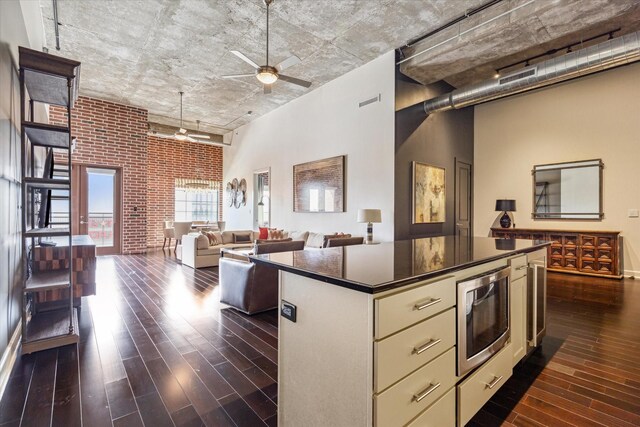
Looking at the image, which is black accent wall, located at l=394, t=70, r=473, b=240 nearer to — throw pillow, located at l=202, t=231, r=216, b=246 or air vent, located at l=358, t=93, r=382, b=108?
air vent, located at l=358, t=93, r=382, b=108

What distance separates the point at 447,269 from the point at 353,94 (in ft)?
16.7

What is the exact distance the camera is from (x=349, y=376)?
3.99 feet

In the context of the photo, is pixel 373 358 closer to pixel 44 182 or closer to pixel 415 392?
pixel 415 392

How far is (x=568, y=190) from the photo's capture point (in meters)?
5.82

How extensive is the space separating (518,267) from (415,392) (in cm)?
136

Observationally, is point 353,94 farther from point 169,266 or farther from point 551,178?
point 169,266

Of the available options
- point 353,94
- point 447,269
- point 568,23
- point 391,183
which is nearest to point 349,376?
point 447,269

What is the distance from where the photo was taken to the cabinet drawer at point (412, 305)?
45.4 inches

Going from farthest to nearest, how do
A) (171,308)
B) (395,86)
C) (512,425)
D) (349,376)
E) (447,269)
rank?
(395,86), (171,308), (512,425), (447,269), (349,376)

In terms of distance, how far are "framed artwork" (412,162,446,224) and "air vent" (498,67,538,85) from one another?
67.4 inches

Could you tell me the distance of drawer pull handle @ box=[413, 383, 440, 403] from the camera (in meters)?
1.30

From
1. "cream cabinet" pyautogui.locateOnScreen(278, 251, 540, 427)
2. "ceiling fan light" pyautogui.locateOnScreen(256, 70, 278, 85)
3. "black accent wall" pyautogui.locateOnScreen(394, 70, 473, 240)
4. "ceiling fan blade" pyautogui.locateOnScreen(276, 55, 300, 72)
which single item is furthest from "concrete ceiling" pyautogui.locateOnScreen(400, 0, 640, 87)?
"cream cabinet" pyautogui.locateOnScreen(278, 251, 540, 427)

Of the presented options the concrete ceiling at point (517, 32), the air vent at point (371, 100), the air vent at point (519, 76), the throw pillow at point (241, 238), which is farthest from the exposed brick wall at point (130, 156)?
the air vent at point (519, 76)

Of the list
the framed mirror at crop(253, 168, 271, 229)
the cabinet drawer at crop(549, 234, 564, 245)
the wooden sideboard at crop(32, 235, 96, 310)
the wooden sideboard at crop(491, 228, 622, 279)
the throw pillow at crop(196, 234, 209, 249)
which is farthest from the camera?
the framed mirror at crop(253, 168, 271, 229)
